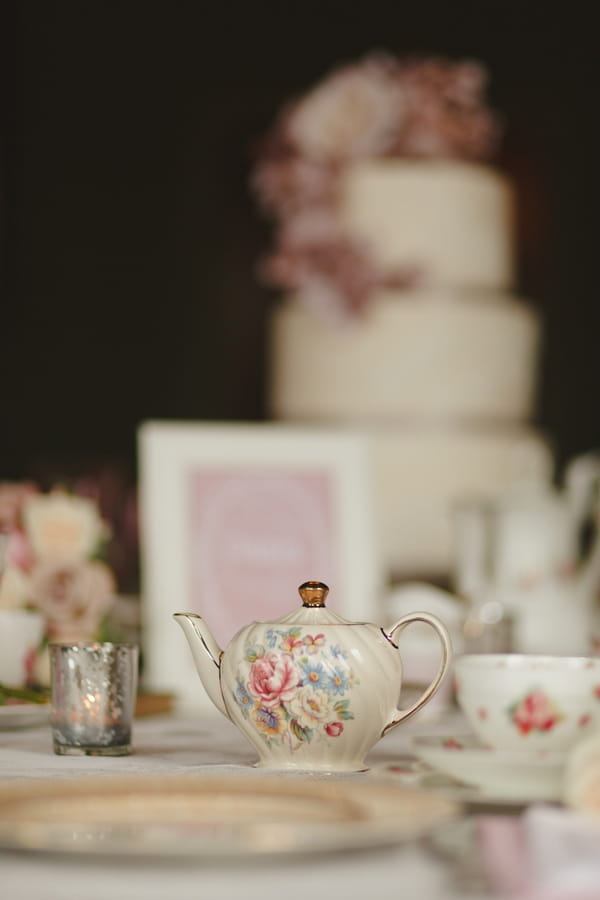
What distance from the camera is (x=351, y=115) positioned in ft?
7.75

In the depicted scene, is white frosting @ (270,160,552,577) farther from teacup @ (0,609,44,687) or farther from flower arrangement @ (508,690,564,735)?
flower arrangement @ (508,690,564,735)

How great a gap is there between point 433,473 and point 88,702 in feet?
4.24

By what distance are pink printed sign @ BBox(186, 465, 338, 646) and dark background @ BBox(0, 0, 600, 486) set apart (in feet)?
3.92

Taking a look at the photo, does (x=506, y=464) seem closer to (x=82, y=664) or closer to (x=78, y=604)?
(x=78, y=604)

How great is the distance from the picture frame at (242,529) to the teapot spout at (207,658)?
0.71 meters

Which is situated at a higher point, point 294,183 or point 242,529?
point 294,183

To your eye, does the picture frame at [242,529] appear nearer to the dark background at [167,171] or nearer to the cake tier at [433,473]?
the cake tier at [433,473]

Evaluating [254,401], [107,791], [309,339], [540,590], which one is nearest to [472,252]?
[309,339]

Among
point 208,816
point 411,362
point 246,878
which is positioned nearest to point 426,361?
point 411,362

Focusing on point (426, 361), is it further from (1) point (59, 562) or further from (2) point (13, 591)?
(2) point (13, 591)

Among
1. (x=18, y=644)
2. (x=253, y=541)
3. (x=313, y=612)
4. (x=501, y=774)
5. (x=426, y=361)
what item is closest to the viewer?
(x=501, y=774)

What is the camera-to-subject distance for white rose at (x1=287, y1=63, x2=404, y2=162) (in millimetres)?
2338

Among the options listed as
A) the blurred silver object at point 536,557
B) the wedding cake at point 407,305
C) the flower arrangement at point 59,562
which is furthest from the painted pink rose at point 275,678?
the wedding cake at point 407,305

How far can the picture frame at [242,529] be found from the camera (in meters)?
1.73
